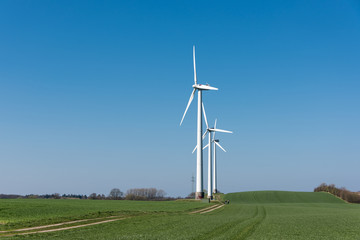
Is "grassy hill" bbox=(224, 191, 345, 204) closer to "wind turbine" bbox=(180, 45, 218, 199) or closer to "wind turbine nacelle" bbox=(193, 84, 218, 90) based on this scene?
"wind turbine" bbox=(180, 45, 218, 199)

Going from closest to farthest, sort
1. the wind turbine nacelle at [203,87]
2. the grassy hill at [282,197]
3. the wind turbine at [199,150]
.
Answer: the wind turbine at [199,150] → the wind turbine nacelle at [203,87] → the grassy hill at [282,197]

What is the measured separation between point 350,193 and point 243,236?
376 ft

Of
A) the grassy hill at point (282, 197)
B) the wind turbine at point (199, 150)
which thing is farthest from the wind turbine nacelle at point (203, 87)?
the grassy hill at point (282, 197)

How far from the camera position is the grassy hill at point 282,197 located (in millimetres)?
121350

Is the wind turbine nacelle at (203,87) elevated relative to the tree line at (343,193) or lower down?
elevated

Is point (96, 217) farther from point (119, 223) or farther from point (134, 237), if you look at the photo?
point (134, 237)

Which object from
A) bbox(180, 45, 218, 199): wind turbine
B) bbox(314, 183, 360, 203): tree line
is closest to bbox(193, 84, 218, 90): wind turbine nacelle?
bbox(180, 45, 218, 199): wind turbine

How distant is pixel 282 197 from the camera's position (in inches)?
5162

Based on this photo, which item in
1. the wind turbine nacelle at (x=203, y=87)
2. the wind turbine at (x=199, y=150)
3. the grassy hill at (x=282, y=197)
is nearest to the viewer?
the wind turbine at (x=199, y=150)

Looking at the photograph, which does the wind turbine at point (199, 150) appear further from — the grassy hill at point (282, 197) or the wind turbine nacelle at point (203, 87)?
the grassy hill at point (282, 197)

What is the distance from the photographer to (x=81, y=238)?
24.7 metres

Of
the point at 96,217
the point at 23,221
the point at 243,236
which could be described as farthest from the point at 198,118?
the point at 243,236

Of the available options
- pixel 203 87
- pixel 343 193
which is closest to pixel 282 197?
pixel 343 193

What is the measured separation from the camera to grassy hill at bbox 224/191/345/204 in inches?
4778
